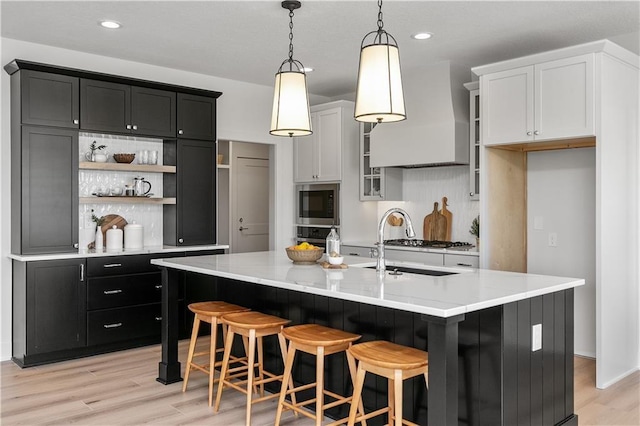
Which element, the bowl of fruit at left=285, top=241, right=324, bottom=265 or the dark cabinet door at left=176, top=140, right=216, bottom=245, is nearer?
the bowl of fruit at left=285, top=241, right=324, bottom=265

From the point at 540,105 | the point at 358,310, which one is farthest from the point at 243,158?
the point at 358,310

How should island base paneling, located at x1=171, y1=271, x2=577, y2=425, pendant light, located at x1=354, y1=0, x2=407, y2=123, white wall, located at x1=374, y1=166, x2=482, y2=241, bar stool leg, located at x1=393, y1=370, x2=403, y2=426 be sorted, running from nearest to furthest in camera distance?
bar stool leg, located at x1=393, y1=370, x2=403, y2=426 → island base paneling, located at x1=171, y1=271, x2=577, y2=425 → pendant light, located at x1=354, y1=0, x2=407, y2=123 → white wall, located at x1=374, y1=166, x2=482, y2=241

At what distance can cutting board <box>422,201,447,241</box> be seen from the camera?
568cm

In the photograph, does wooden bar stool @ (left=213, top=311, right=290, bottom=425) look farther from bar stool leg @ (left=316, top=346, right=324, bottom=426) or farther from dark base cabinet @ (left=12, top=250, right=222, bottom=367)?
dark base cabinet @ (left=12, top=250, right=222, bottom=367)

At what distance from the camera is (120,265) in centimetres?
470

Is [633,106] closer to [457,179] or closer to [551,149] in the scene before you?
[551,149]

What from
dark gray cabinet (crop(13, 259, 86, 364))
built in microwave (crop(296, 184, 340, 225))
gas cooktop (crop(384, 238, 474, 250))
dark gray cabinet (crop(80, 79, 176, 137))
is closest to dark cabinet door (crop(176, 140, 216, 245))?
dark gray cabinet (crop(80, 79, 176, 137))

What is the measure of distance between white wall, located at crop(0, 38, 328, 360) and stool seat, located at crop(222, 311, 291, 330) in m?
2.25

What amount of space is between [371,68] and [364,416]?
1713 millimetres

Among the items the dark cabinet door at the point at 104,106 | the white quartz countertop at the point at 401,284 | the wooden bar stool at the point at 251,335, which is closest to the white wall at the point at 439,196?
the white quartz countertop at the point at 401,284

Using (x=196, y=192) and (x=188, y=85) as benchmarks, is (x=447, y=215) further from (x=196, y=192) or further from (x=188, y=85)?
(x=188, y=85)

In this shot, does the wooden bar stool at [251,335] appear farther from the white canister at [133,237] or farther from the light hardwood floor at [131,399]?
the white canister at [133,237]

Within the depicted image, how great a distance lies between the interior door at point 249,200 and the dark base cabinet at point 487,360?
473 centimetres

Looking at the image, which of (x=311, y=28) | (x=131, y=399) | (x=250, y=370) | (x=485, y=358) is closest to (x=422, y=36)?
(x=311, y=28)
